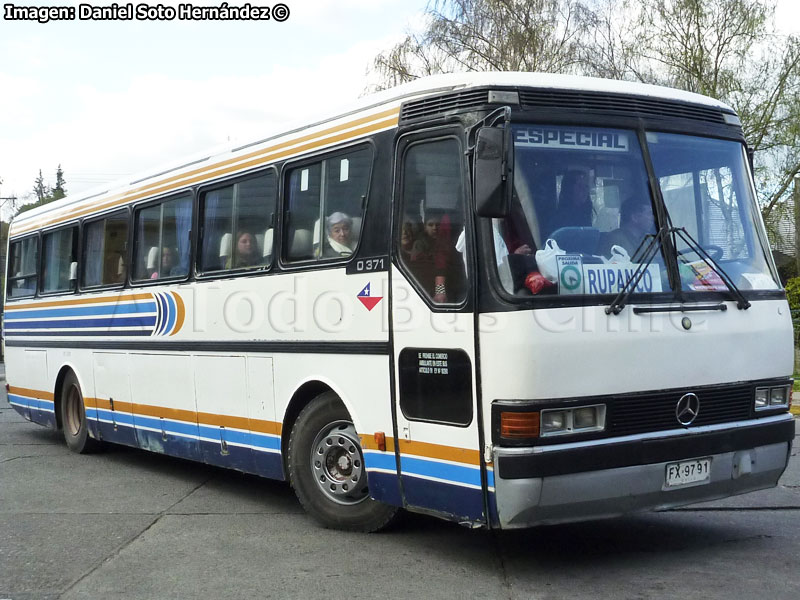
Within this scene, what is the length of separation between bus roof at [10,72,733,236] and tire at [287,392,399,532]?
197cm

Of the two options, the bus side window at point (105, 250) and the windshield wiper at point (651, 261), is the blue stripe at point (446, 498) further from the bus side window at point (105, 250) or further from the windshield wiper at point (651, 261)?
the bus side window at point (105, 250)

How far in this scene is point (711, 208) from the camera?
6898 millimetres

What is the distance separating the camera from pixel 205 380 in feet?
30.8

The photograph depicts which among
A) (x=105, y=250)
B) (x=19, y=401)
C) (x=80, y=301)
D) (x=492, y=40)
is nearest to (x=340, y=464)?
(x=105, y=250)

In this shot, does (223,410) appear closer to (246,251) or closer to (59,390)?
(246,251)

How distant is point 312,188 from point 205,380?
2289 millimetres

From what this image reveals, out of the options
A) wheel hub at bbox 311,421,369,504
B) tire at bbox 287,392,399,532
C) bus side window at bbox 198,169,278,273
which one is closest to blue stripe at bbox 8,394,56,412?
bus side window at bbox 198,169,278,273

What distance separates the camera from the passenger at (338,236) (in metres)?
7.50

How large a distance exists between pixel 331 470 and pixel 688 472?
2579 mm

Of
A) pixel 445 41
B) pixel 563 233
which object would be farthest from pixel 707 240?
pixel 445 41

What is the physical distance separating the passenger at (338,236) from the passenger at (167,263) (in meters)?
2.78

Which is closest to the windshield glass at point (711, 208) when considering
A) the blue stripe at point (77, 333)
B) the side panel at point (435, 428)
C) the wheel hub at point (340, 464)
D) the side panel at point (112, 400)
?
the side panel at point (435, 428)

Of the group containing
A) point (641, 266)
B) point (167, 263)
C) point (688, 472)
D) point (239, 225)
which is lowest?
point (688, 472)

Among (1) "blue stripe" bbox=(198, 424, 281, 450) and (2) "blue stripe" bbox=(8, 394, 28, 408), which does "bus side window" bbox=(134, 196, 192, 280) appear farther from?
(2) "blue stripe" bbox=(8, 394, 28, 408)
